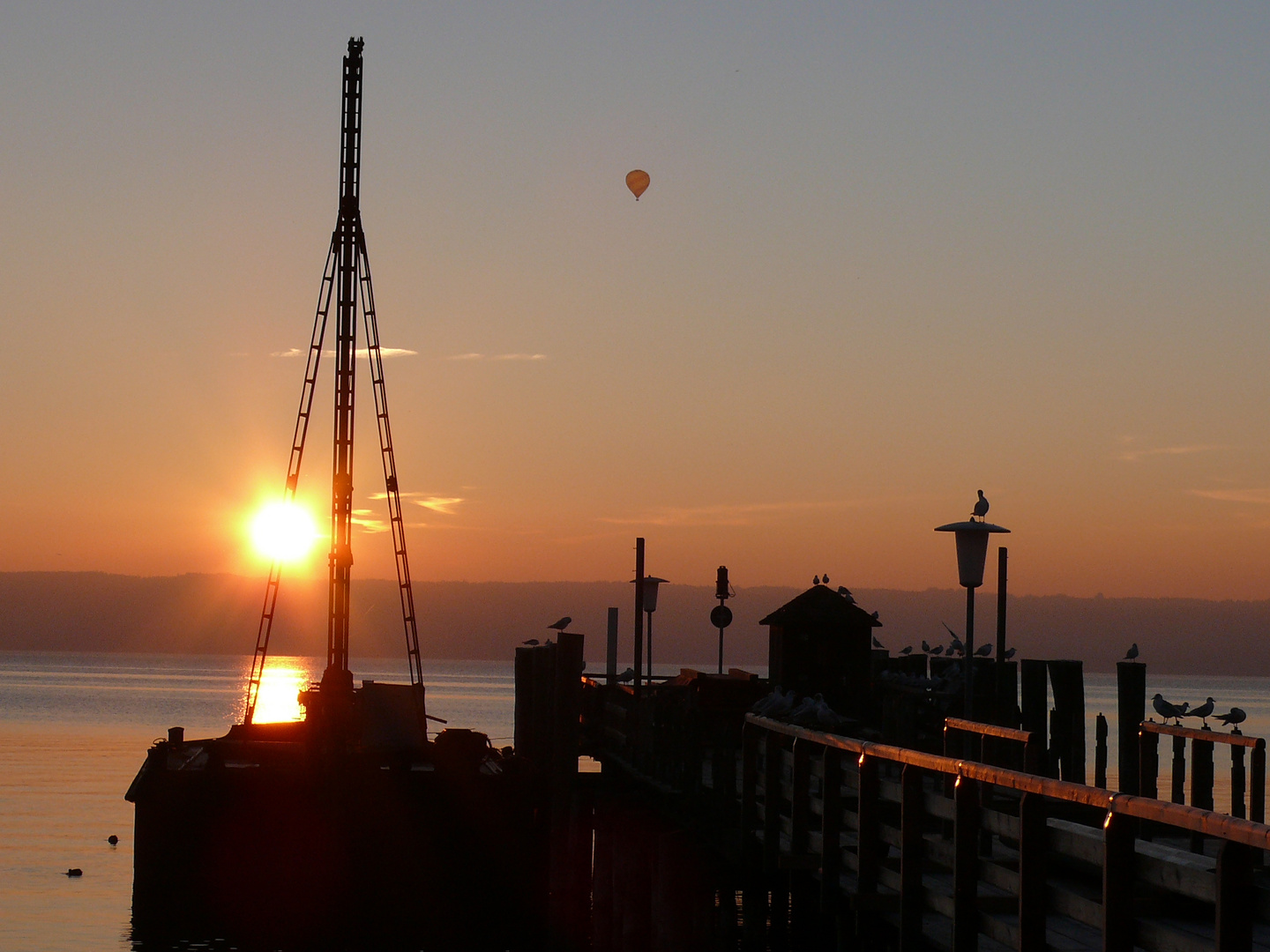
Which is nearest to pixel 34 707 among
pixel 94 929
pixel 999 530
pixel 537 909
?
pixel 94 929

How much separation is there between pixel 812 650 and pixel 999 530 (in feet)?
25.7

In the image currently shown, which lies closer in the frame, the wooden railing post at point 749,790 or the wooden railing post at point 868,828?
the wooden railing post at point 868,828

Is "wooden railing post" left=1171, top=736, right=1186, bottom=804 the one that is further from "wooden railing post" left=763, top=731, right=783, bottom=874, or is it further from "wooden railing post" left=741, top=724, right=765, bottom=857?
"wooden railing post" left=763, top=731, right=783, bottom=874

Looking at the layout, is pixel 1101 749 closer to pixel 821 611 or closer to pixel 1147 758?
pixel 821 611

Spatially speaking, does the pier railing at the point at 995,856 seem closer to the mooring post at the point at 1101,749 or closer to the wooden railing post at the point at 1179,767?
the wooden railing post at the point at 1179,767

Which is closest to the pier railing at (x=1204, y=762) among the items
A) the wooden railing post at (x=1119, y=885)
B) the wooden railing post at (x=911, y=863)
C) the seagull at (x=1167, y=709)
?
the wooden railing post at (x=911, y=863)

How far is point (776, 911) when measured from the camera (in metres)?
15.7

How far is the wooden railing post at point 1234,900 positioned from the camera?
641 centimetres

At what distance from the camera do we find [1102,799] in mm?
7566

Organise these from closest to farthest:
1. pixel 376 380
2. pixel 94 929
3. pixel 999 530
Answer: pixel 999 530, pixel 94 929, pixel 376 380

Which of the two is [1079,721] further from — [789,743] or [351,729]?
[351,729]

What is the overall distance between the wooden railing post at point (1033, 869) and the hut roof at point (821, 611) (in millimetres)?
18341

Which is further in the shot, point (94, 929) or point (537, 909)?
point (94, 929)

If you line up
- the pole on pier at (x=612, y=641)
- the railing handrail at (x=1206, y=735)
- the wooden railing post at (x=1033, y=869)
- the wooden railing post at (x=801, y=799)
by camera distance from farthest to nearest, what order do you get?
the pole on pier at (x=612, y=641)
the railing handrail at (x=1206, y=735)
the wooden railing post at (x=801, y=799)
the wooden railing post at (x=1033, y=869)
